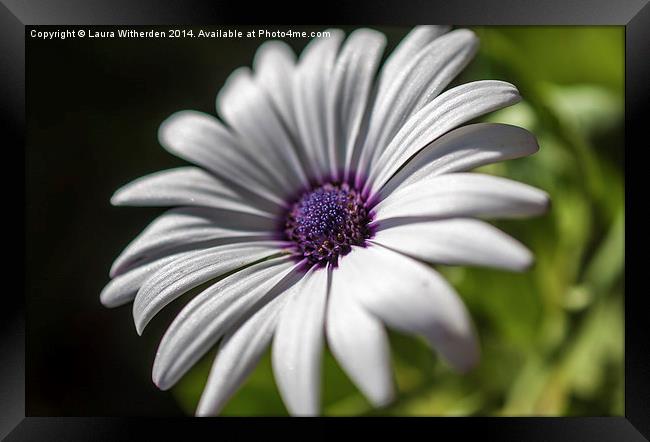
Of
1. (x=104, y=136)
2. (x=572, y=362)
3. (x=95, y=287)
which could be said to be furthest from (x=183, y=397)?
(x=572, y=362)

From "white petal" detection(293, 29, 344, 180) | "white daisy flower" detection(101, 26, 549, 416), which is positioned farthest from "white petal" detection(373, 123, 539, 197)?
"white petal" detection(293, 29, 344, 180)

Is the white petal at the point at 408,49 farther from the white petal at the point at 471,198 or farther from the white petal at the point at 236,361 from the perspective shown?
the white petal at the point at 236,361

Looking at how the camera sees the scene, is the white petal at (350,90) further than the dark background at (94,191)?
No

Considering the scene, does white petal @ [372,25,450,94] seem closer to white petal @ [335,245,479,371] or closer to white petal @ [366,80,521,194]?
white petal @ [366,80,521,194]

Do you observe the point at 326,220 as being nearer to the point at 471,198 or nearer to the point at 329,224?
the point at 329,224

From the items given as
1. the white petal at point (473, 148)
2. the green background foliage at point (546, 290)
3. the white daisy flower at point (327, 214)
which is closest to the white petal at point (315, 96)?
the white daisy flower at point (327, 214)
